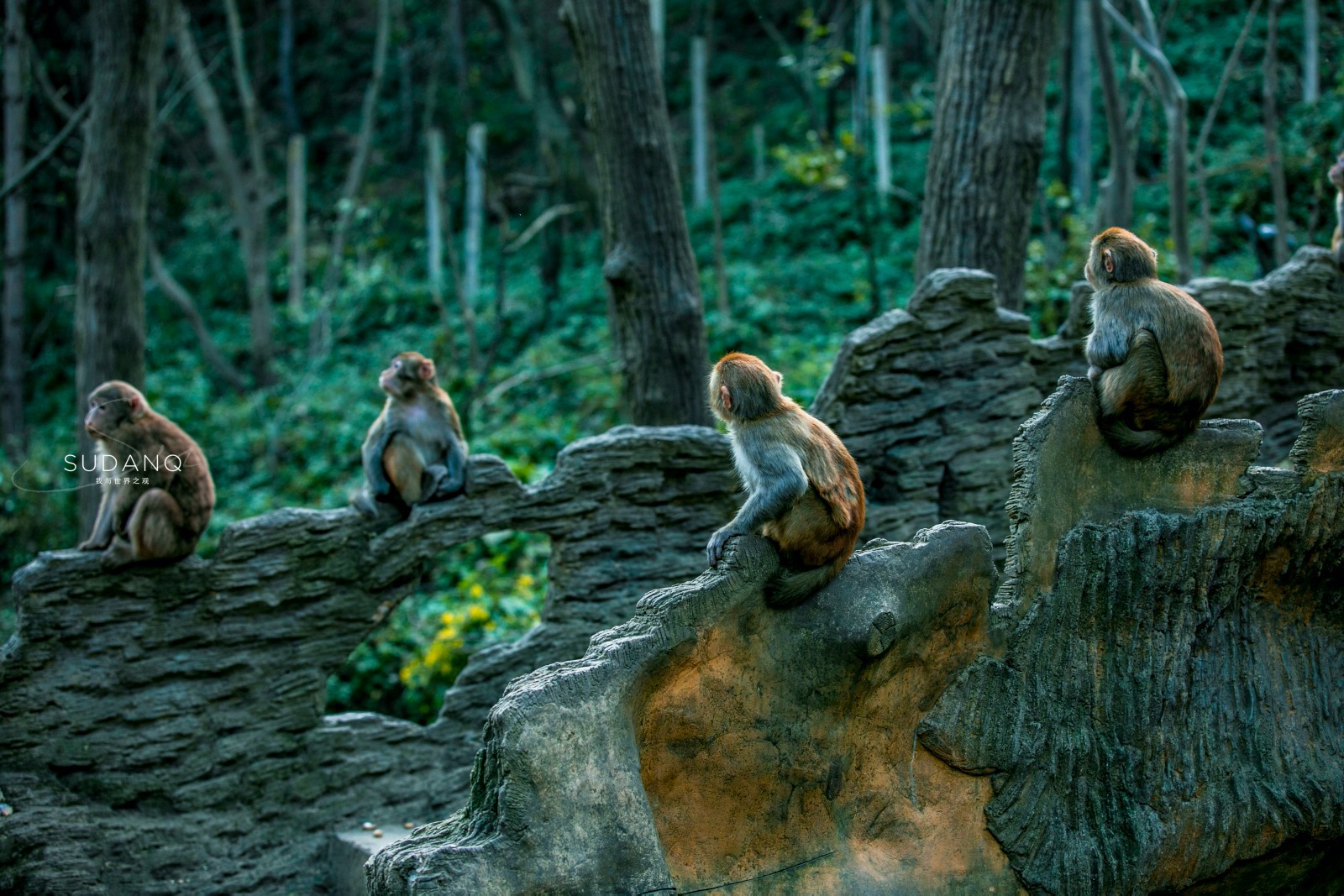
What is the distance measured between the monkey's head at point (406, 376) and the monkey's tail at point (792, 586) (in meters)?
3.55

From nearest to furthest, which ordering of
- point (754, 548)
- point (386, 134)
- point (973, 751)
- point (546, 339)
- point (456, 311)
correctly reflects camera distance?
point (754, 548) < point (973, 751) < point (546, 339) < point (456, 311) < point (386, 134)

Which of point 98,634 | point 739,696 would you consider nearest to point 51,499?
point 98,634

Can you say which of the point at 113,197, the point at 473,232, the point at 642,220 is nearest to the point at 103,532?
the point at 113,197

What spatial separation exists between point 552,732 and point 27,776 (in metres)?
4.15

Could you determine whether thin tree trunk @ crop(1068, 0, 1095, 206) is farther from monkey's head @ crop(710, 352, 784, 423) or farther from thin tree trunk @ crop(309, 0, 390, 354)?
monkey's head @ crop(710, 352, 784, 423)

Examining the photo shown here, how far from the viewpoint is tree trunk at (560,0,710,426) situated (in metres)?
8.69

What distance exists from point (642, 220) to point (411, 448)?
103 inches

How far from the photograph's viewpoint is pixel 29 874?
6492 mm

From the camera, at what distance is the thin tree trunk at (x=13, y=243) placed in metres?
13.5

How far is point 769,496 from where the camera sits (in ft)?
16.0

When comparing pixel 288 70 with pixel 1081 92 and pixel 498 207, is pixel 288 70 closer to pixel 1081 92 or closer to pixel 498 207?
pixel 498 207

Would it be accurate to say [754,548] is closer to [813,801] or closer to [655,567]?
[813,801]

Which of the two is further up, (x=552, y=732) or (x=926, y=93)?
(x=926, y=93)

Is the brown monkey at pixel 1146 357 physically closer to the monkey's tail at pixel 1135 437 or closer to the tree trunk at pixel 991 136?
the monkey's tail at pixel 1135 437
